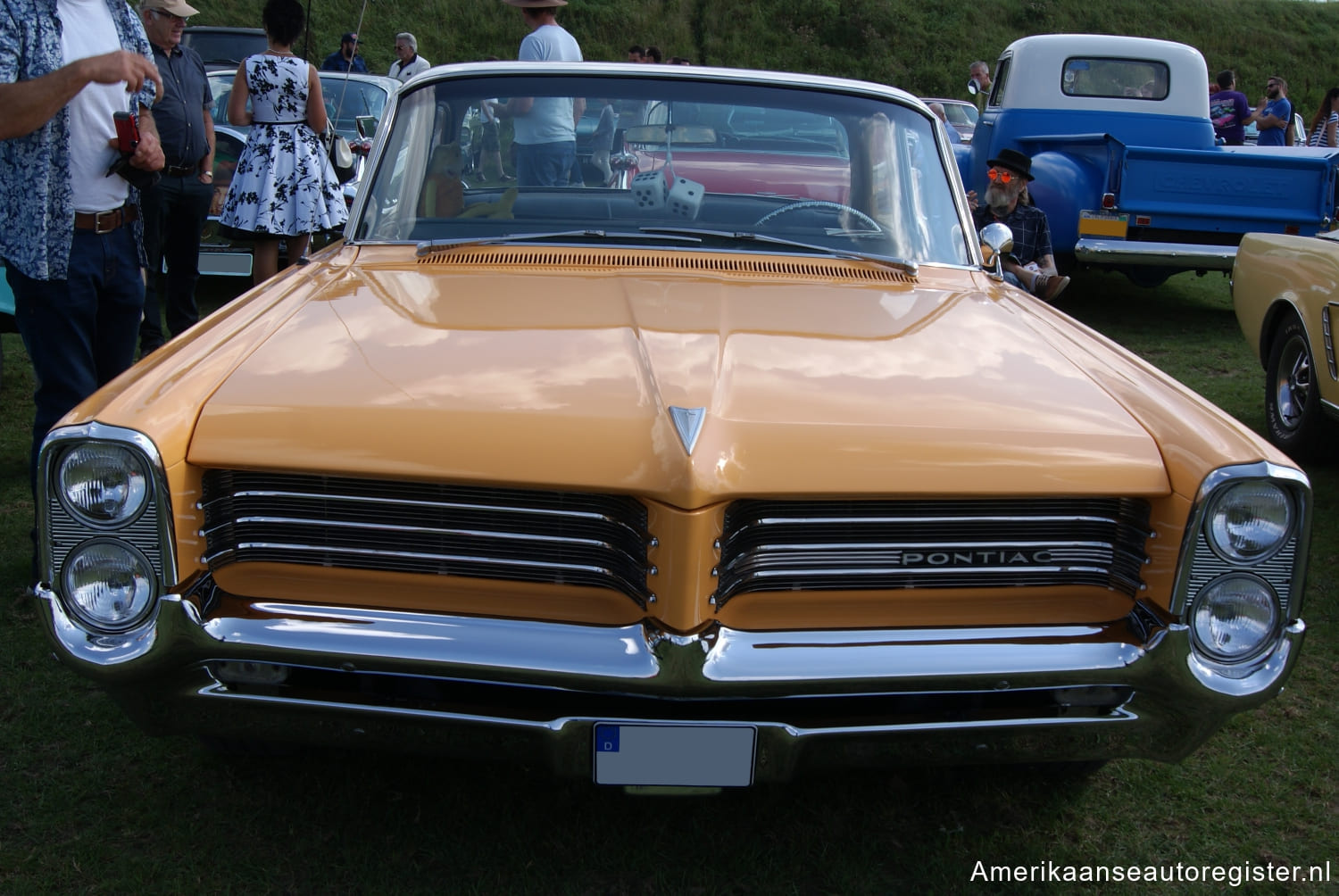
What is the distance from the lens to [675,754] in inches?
79.4

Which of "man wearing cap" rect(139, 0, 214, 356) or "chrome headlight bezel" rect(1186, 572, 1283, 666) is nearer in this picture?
"chrome headlight bezel" rect(1186, 572, 1283, 666)

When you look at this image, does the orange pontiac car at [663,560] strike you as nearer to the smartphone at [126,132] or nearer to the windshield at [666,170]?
the windshield at [666,170]

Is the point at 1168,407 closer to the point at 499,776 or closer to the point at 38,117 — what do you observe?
the point at 499,776

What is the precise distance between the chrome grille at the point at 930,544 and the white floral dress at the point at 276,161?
4.16m

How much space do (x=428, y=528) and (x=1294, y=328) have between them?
4.70 m

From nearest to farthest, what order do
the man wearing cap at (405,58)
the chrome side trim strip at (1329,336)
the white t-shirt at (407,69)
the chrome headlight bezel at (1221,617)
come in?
the chrome headlight bezel at (1221,617), the chrome side trim strip at (1329,336), the white t-shirt at (407,69), the man wearing cap at (405,58)

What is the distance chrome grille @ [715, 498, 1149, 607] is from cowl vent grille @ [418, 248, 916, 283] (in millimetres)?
1064

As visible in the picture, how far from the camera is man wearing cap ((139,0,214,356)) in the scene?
529 centimetres

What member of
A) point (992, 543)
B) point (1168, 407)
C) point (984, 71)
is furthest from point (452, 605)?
point (984, 71)

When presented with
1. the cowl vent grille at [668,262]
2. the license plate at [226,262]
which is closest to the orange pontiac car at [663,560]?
the cowl vent grille at [668,262]

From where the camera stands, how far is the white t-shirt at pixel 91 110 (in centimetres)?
323

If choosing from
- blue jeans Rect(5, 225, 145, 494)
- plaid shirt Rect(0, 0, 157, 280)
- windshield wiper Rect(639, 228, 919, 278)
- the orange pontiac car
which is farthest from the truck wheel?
plaid shirt Rect(0, 0, 157, 280)

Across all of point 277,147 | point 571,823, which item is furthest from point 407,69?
point 571,823

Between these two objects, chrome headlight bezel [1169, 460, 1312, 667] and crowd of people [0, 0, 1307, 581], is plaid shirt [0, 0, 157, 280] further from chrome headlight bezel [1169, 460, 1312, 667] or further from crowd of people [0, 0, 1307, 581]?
chrome headlight bezel [1169, 460, 1312, 667]
